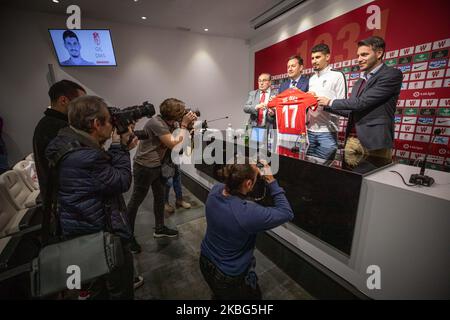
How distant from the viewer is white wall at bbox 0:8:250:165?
3.76 metres

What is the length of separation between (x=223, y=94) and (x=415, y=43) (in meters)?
3.99

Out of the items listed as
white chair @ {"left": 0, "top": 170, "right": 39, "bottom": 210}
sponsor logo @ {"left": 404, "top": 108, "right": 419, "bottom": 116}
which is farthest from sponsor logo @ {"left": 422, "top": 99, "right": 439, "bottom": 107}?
white chair @ {"left": 0, "top": 170, "right": 39, "bottom": 210}

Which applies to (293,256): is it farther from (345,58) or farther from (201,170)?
(345,58)

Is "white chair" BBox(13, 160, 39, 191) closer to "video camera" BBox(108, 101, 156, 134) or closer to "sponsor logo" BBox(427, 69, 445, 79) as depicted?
"video camera" BBox(108, 101, 156, 134)

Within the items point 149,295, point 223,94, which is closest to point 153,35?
point 223,94

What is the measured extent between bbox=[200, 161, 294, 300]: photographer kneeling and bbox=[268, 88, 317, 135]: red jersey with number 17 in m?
1.23

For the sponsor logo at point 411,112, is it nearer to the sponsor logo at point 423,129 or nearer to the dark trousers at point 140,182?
the sponsor logo at point 423,129

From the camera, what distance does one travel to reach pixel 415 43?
2.64 metres

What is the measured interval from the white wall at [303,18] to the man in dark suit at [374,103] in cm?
182

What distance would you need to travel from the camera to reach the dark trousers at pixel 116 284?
1110mm

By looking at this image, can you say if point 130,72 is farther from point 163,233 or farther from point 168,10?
point 163,233

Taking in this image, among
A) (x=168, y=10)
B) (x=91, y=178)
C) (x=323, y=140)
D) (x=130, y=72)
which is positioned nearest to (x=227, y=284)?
(x=91, y=178)

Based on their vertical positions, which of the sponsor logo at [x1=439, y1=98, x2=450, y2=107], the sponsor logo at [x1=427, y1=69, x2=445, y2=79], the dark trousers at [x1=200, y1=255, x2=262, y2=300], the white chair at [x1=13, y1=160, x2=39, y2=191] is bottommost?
the dark trousers at [x1=200, y1=255, x2=262, y2=300]

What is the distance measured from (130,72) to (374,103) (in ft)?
15.2
